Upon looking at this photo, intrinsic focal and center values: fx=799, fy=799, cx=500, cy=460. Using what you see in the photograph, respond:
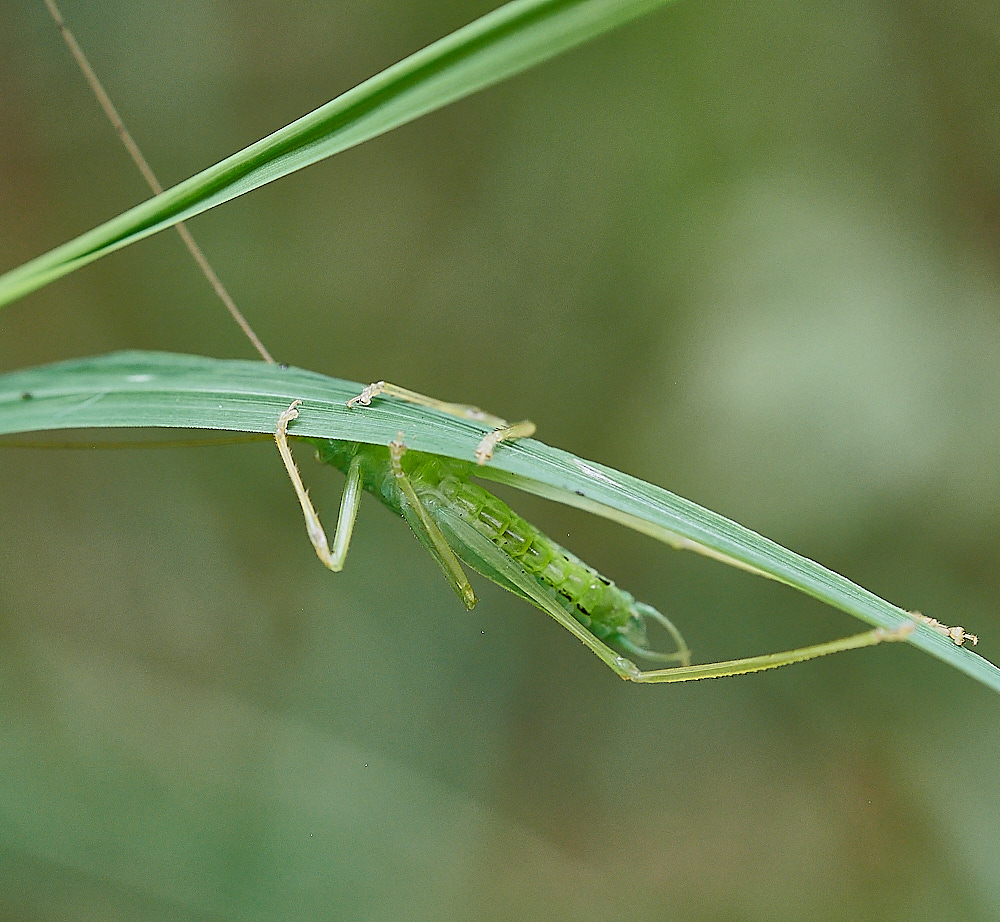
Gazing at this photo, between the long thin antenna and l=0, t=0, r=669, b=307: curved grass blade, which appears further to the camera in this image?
the long thin antenna

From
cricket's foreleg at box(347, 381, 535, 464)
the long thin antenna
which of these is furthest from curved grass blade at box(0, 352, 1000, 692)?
the long thin antenna

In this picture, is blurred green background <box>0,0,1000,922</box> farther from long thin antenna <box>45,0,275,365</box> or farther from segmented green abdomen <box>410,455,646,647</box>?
long thin antenna <box>45,0,275,365</box>

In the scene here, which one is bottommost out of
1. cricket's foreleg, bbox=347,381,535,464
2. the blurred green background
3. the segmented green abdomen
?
cricket's foreleg, bbox=347,381,535,464

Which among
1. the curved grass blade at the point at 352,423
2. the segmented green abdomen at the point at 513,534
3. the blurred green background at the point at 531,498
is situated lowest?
the curved grass blade at the point at 352,423

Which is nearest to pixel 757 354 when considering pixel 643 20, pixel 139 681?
pixel 643 20

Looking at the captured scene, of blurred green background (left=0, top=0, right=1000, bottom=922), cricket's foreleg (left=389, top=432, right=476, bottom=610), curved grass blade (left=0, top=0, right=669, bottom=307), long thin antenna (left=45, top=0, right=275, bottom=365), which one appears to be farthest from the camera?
blurred green background (left=0, top=0, right=1000, bottom=922)

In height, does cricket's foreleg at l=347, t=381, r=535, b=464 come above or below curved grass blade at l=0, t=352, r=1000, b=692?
above

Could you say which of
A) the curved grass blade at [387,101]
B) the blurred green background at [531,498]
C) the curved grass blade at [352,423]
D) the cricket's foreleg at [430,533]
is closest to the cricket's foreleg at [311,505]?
the curved grass blade at [352,423]

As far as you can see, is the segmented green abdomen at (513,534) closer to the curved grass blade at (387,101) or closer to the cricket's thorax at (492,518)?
the cricket's thorax at (492,518)
